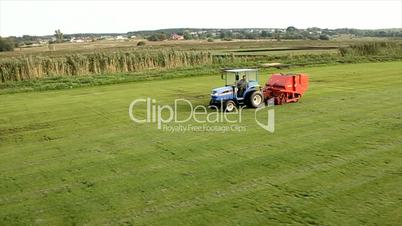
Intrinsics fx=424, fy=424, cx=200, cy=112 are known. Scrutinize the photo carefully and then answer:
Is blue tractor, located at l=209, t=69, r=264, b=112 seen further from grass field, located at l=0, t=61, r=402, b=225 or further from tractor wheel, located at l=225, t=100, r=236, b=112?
grass field, located at l=0, t=61, r=402, b=225

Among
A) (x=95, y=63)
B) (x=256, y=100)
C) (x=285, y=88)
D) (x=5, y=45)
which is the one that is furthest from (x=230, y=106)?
(x=5, y=45)

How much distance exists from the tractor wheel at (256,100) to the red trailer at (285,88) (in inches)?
24.5

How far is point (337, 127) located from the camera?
Answer: 40.1ft

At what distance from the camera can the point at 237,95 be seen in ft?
50.5

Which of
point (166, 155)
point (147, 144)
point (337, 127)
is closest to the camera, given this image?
point (166, 155)

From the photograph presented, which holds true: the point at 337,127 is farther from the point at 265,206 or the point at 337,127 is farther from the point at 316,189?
the point at 265,206

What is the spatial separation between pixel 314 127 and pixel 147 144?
488cm

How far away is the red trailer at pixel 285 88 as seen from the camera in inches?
647

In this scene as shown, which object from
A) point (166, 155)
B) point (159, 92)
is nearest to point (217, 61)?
point (159, 92)

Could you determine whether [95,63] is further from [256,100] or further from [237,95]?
[256,100]

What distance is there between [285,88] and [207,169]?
27.3 feet

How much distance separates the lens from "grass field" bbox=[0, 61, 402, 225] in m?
6.92

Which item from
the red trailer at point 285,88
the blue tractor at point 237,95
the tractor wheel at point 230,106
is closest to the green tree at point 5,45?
the red trailer at point 285,88

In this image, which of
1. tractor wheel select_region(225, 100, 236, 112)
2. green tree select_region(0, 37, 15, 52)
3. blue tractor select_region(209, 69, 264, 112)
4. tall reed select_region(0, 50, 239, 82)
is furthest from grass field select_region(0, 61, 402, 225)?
green tree select_region(0, 37, 15, 52)
